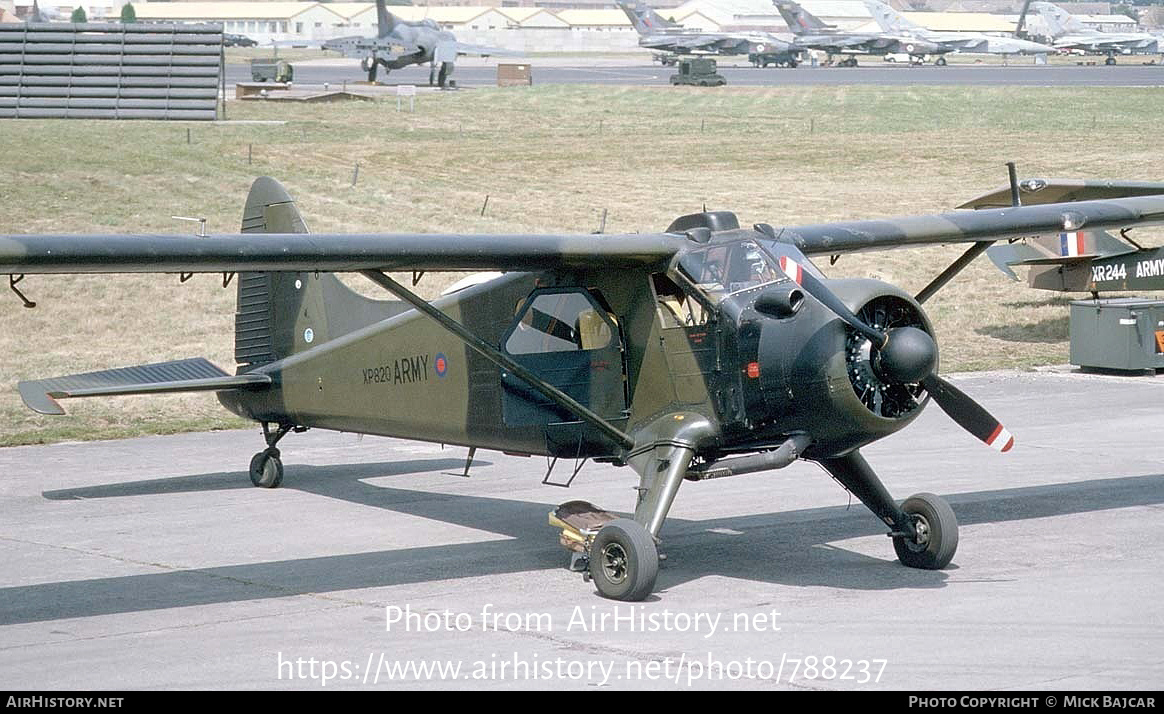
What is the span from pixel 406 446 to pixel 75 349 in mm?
8595

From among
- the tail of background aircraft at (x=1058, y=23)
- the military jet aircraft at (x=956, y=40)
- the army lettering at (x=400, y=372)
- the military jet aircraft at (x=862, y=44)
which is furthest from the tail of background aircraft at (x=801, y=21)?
the army lettering at (x=400, y=372)

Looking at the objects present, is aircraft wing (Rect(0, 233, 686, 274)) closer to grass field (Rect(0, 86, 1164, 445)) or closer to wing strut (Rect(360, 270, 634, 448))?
wing strut (Rect(360, 270, 634, 448))

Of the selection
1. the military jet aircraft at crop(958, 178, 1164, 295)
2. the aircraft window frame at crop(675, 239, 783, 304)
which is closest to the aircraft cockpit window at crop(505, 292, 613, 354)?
the aircraft window frame at crop(675, 239, 783, 304)

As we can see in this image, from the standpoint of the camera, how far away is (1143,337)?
2156 centimetres

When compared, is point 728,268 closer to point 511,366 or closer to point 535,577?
point 511,366

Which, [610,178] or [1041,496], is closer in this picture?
[1041,496]

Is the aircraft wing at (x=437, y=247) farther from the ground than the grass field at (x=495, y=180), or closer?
farther from the ground

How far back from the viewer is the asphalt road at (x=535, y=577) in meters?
8.66

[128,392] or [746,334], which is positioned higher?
[746,334]

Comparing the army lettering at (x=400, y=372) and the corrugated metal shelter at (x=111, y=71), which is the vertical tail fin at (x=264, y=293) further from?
the corrugated metal shelter at (x=111, y=71)

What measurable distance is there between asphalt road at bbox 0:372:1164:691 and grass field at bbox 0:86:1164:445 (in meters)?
4.64

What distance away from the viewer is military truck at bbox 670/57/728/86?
257ft
